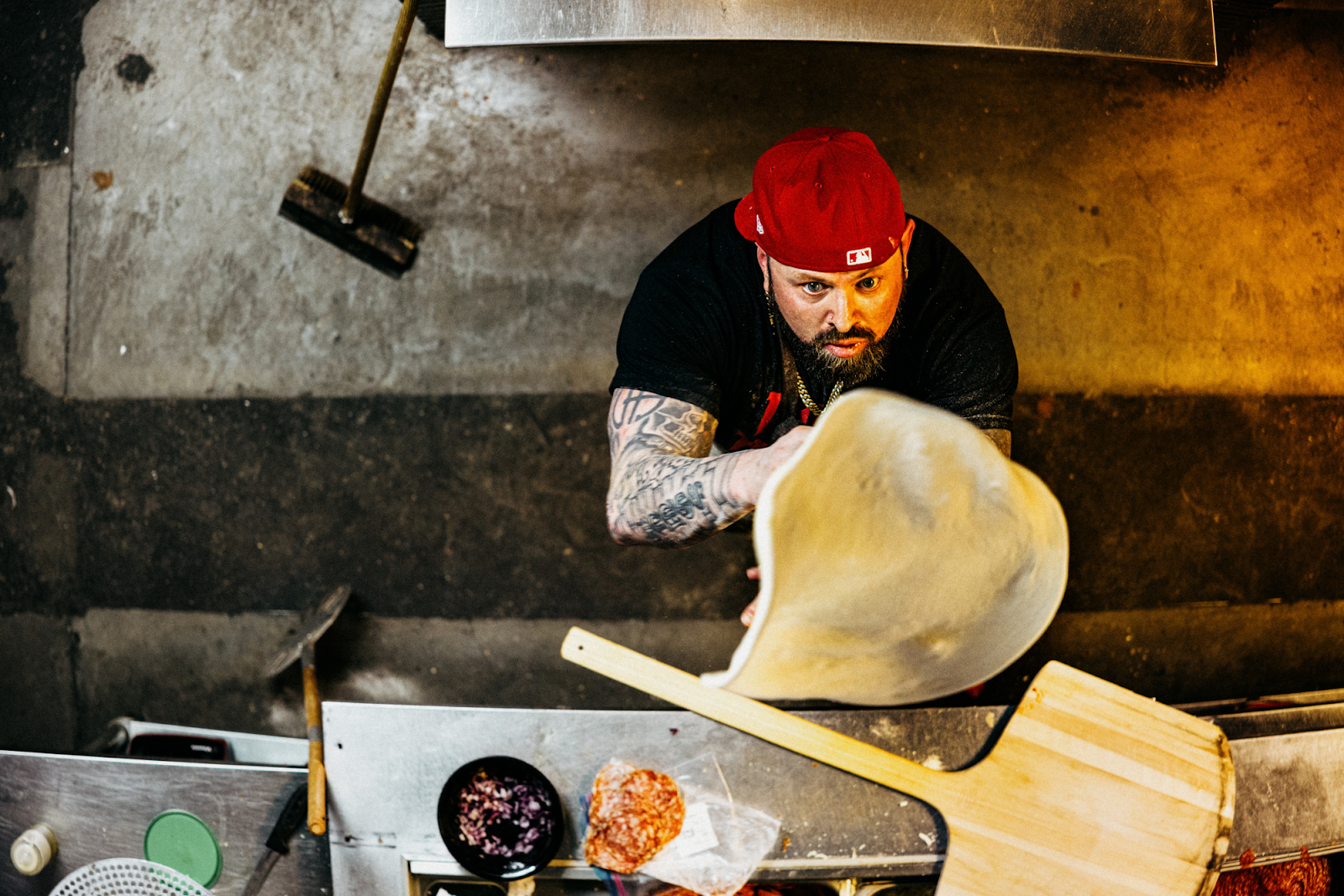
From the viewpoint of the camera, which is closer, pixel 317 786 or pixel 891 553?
pixel 891 553

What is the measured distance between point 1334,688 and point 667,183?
3.16 m

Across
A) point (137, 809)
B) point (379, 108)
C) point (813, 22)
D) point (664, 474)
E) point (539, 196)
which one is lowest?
point (137, 809)

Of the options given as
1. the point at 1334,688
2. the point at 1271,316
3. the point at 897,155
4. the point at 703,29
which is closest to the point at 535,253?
the point at 703,29

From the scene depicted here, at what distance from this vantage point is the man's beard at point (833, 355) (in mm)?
1659

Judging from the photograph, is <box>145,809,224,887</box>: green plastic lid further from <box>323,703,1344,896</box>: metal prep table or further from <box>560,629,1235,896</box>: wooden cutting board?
<box>560,629,1235,896</box>: wooden cutting board

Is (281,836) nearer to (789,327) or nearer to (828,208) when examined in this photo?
(789,327)

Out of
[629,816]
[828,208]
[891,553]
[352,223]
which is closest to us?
[891,553]

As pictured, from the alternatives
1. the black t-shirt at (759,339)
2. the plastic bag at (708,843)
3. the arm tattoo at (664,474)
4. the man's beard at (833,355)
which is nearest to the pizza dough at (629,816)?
the plastic bag at (708,843)

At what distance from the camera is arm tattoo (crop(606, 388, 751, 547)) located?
140 cm

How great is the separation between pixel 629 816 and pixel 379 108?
214 centimetres

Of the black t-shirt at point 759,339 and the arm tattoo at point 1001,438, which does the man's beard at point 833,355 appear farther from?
the arm tattoo at point 1001,438

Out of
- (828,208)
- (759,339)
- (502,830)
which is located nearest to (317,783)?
(502,830)

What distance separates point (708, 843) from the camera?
1.80 metres

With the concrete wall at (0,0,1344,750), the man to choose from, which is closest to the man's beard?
the man
